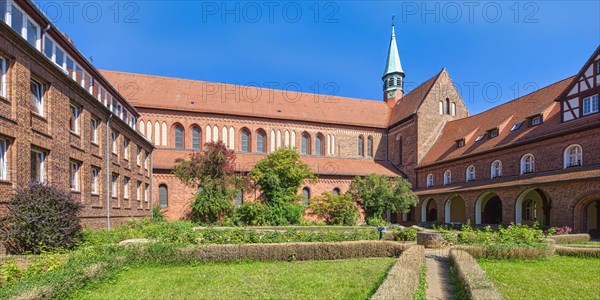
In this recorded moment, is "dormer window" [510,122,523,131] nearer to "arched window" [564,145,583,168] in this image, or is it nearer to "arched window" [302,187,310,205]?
"arched window" [564,145,583,168]

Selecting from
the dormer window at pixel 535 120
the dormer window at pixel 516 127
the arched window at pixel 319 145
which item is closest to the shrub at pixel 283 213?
the arched window at pixel 319 145

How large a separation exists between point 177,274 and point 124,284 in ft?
4.76

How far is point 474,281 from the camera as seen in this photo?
7355 millimetres

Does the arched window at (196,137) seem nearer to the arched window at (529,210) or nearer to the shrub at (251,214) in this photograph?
the shrub at (251,214)

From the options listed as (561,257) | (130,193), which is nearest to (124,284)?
(561,257)

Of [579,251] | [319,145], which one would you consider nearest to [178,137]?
[319,145]

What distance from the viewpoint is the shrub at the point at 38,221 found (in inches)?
436

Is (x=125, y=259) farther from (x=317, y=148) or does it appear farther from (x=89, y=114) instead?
(x=317, y=148)

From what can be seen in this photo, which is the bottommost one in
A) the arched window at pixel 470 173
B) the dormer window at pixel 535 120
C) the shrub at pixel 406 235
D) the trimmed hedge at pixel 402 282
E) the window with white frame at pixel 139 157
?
the shrub at pixel 406 235

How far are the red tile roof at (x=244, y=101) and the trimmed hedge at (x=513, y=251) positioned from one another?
1104 inches

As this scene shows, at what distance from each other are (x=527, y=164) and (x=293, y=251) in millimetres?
19952

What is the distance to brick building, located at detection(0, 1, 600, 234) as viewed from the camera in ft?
58.7

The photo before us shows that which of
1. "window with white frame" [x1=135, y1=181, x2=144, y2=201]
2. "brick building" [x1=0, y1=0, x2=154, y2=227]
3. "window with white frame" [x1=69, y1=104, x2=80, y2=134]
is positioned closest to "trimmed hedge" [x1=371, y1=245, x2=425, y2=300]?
"brick building" [x1=0, y1=0, x2=154, y2=227]

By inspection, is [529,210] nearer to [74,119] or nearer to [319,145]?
[319,145]
